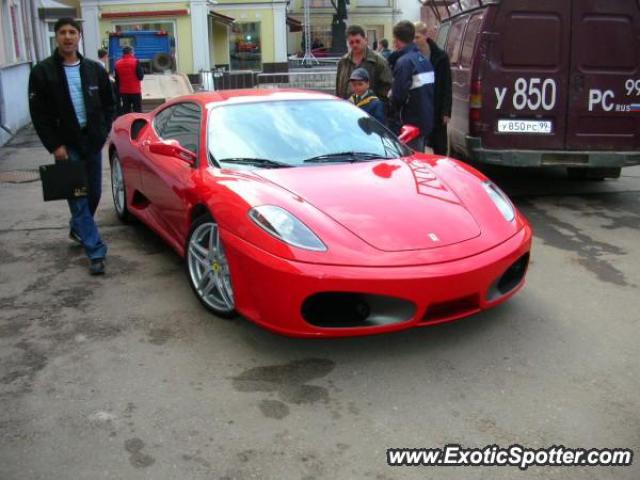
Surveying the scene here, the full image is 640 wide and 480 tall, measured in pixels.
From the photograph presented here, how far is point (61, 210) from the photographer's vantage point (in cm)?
682

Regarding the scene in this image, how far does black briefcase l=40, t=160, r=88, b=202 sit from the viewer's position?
4.64 metres

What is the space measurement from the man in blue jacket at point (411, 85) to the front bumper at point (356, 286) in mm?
3185

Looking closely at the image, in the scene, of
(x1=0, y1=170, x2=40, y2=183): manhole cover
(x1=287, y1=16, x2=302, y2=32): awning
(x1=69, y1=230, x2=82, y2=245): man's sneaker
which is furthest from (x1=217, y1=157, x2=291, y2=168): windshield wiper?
(x1=287, y1=16, x2=302, y2=32): awning

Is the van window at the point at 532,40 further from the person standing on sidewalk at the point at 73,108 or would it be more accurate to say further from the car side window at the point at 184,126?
the person standing on sidewalk at the point at 73,108

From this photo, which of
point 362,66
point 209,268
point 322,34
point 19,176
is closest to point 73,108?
point 209,268

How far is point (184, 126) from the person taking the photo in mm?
4859

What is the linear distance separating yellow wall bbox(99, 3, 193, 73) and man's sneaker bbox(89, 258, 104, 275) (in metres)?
27.1

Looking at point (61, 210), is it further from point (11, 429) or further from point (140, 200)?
point (11, 429)

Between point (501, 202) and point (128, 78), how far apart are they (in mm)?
12051

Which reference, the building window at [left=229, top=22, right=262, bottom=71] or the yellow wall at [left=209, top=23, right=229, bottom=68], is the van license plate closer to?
the yellow wall at [left=209, top=23, right=229, bottom=68]

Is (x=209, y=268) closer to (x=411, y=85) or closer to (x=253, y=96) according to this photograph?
(x=253, y=96)

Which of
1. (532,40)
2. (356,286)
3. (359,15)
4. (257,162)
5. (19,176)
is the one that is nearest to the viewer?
(356,286)

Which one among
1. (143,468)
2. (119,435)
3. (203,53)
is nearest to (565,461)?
(143,468)

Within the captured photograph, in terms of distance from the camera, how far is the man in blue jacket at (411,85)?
634 centimetres
